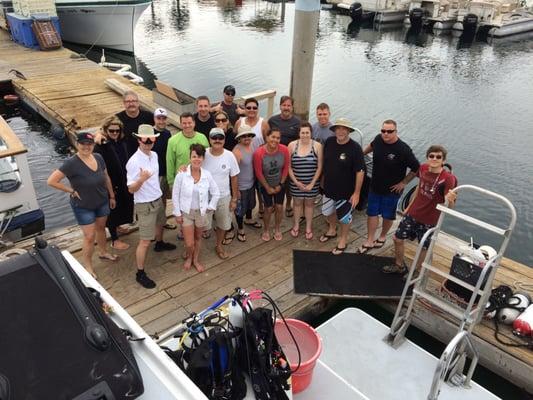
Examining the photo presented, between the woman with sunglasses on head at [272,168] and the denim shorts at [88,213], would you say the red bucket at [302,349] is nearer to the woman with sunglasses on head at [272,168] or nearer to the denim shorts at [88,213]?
the woman with sunglasses on head at [272,168]

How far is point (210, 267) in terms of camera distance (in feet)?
16.4

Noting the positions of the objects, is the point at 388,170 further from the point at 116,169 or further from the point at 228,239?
the point at 116,169

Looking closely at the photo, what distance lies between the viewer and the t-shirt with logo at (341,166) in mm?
4871

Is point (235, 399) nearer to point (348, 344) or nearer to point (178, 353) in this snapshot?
point (178, 353)

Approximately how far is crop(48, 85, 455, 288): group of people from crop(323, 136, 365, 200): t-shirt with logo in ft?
0.04

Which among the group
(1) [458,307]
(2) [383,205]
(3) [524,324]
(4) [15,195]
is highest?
(2) [383,205]

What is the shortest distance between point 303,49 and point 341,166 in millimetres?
4110

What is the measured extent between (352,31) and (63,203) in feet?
83.3

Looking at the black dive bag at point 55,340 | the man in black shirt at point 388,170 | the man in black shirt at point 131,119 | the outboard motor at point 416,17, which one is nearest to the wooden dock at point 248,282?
the man in black shirt at point 388,170

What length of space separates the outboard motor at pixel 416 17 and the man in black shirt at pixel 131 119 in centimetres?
3008

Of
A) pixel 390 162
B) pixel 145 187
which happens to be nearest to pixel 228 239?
pixel 145 187

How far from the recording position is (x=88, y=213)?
4.33m

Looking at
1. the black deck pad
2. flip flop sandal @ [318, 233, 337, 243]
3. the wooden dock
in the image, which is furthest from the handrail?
flip flop sandal @ [318, 233, 337, 243]

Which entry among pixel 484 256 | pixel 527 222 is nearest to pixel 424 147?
pixel 527 222
